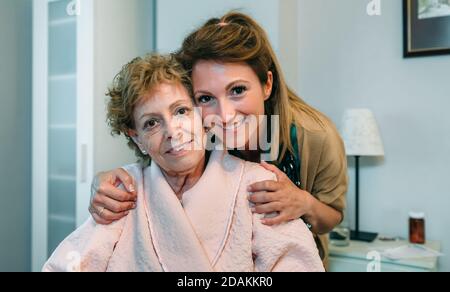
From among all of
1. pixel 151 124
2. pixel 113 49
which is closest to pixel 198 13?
pixel 113 49

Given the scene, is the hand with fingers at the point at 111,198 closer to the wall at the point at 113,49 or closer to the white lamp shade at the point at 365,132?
the wall at the point at 113,49

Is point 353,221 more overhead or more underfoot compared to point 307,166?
more underfoot

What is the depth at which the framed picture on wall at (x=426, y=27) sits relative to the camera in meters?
0.56

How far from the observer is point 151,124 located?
48 centimetres

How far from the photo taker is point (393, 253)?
623 mm

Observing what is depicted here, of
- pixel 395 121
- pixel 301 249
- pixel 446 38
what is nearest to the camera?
pixel 301 249

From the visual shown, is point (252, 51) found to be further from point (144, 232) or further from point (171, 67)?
point (144, 232)

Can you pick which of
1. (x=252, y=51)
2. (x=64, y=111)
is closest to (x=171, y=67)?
(x=252, y=51)

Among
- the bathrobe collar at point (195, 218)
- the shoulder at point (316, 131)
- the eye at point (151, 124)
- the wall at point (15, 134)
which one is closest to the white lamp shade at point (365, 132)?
the shoulder at point (316, 131)

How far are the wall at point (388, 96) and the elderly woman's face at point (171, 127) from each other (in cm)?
32

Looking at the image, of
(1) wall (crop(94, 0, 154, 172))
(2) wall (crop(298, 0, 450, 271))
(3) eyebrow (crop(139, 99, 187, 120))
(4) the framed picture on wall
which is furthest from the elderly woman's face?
(4) the framed picture on wall

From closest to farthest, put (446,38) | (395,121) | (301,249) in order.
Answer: (301,249), (446,38), (395,121)

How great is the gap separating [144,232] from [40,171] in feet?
0.79
